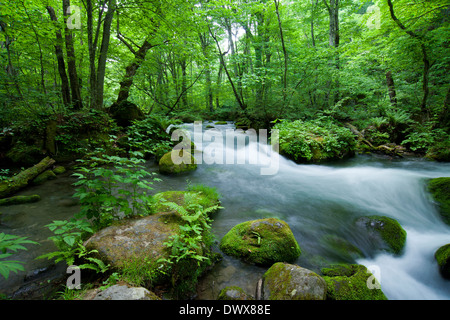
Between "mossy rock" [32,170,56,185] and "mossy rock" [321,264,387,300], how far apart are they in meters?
6.89

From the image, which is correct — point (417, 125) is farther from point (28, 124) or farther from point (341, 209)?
point (28, 124)

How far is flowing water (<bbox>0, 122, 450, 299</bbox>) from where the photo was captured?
2.67 meters

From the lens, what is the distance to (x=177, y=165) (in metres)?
6.48

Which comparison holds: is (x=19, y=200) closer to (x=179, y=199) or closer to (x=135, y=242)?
(x=179, y=199)

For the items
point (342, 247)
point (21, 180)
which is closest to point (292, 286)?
point (342, 247)

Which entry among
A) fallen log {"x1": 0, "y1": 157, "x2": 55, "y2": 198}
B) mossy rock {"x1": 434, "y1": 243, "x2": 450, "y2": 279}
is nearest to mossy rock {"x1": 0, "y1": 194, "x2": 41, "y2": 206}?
fallen log {"x1": 0, "y1": 157, "x2": 55, "y2": 198}

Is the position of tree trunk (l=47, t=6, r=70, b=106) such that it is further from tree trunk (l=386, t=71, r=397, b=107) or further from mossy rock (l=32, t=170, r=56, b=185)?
tree trunk (l=386, t=71, r=397, b=107)

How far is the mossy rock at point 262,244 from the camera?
274 cm

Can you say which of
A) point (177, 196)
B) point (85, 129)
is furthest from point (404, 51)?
point (85, 129)

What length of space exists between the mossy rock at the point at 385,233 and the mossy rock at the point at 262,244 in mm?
1575

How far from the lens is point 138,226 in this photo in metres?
2.60
